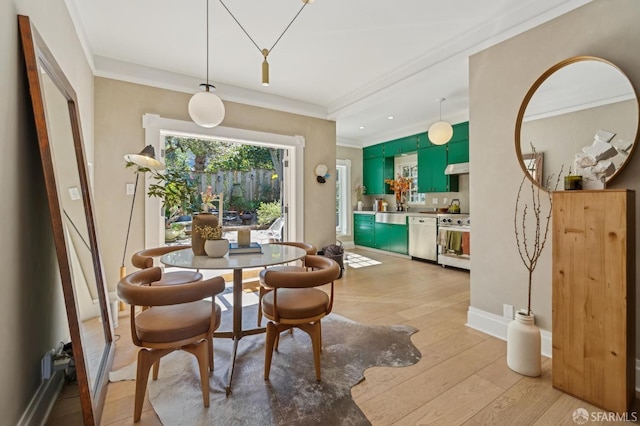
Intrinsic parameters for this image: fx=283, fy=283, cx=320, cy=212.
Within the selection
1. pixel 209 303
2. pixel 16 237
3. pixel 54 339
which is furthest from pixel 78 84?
pixel 209 303

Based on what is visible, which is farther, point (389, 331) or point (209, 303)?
point (389, 331)

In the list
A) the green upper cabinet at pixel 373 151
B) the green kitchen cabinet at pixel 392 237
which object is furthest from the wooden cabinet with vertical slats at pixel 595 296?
the green upper cabinet at pixel 373 151

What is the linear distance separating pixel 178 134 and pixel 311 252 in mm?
2412

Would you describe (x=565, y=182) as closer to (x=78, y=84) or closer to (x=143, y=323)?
(x=143, y=323)

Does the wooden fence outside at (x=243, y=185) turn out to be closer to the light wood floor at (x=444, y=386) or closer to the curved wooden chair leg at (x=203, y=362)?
the light wood floor at (x=444, y=386)

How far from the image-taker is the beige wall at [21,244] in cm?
119

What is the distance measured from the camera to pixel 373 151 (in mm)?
6996

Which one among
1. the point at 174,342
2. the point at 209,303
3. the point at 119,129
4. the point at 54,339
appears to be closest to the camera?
the point at 174,342

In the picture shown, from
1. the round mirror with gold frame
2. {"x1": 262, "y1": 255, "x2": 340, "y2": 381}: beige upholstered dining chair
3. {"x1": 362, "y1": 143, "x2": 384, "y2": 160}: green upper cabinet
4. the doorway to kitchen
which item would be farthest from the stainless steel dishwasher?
{"x1": 262, "y1": 255, "x2": 340, "y2": 381}: beige upholstered dining chair

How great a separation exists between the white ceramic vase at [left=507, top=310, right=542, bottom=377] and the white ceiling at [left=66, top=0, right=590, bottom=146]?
7.40ft

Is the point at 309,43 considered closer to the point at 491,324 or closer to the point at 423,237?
the point at 491,324

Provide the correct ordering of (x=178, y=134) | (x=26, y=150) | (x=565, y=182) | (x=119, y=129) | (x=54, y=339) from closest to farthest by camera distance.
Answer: (x=26, y=150) → (x=54, y=339) → (x=565, y=182) → (x=119, y=129) → (x=178, y=134)

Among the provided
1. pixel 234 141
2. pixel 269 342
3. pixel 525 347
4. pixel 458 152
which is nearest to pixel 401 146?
pixel 458 152

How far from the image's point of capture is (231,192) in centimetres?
782
